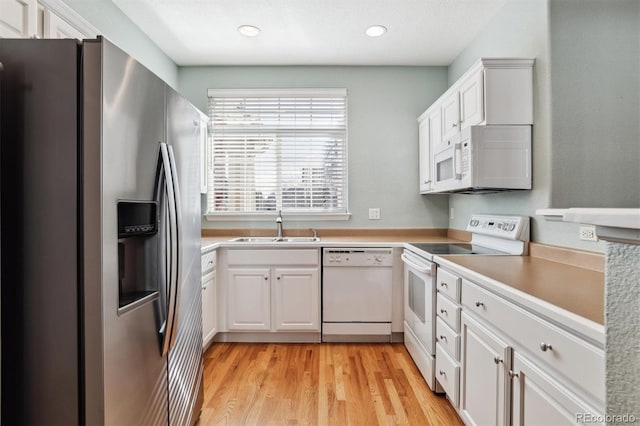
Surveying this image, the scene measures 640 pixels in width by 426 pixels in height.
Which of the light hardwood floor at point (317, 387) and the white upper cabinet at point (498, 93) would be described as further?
the white upper cabinet at point (498, 93)

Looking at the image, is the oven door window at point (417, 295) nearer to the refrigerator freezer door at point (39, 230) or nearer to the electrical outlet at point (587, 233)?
the electrical outlet at point (587, 233)

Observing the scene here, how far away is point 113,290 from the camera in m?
1.04

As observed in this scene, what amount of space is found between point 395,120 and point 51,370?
3.16 meters

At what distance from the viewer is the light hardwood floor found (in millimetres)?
1823

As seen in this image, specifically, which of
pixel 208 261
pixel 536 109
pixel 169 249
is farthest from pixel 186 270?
pixel 536 109

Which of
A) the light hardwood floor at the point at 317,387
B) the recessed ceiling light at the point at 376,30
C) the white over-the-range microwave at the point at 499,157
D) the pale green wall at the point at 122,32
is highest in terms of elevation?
the recessed ceiling light at the point at 376,30

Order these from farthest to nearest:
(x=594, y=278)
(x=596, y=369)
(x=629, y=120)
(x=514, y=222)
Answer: (x=514, y=222) → (x=629, y=120) → (x=594, y=278) → (x=596, y=369)

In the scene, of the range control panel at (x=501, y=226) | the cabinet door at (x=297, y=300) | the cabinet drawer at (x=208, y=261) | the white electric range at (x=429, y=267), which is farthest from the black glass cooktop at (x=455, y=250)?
the cabinet drawer at (x=208, y=261)

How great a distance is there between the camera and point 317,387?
2121 millimetres

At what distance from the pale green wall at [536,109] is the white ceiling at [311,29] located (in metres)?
0.23

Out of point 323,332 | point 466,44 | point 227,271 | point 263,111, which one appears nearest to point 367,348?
point 323,332

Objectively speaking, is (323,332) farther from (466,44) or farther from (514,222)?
(466,44)

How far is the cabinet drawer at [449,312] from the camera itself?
1.72m

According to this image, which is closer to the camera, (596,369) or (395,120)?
(596,369)
